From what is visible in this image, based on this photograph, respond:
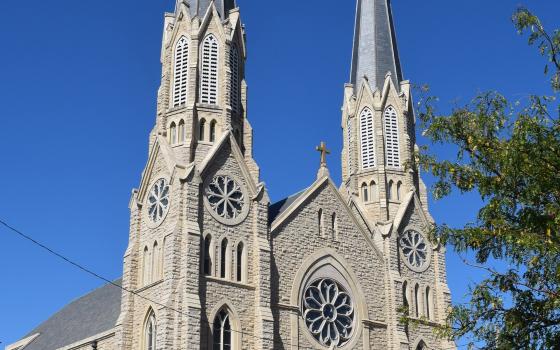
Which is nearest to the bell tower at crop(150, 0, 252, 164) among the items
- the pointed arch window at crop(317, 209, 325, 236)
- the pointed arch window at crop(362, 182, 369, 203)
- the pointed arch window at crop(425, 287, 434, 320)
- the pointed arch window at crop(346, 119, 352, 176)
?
the pointed arch window at crop(317, 209, 325, 236)

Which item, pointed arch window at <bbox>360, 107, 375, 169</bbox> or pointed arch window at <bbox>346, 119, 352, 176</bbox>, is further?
pointed arch window at <bbox>346, 119, 352, 176</bbox>

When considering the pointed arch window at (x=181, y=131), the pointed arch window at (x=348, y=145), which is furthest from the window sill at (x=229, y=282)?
the pointed arch window at (x=348, y=145)

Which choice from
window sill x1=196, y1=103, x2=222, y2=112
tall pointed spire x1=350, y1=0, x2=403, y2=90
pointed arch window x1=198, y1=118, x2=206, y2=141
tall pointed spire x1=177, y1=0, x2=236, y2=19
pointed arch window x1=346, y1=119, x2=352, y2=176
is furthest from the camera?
tall pointed spire x1=350, y1=0, x2=403, y2=90

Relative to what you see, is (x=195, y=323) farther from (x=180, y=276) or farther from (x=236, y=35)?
(x=236, y=35)

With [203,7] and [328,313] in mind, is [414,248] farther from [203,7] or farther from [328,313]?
[203,7]

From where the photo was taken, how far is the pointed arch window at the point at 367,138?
4016cm

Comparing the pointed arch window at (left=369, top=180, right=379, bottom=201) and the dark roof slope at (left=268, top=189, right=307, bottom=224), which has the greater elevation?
the pointed arch window at (left=369, top=180, right=379, bottom=201)

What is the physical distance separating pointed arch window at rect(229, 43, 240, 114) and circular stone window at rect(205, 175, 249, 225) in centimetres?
448

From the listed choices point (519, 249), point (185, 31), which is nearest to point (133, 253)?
point (185, 31)

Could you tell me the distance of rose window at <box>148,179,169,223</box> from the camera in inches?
1231

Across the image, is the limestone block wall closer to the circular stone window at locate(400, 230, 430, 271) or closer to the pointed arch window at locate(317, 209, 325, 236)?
the pointed arch window at locate(317, 209, 325, 236)

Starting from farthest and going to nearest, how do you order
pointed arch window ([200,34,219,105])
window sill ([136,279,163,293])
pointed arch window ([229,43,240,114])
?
1. pointed arch window ([229,43,240,114])
2. pointed arch window ([200,34,219,105])
3. window sill ([136,279,163,293])

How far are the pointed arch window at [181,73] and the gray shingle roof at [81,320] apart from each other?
34.6 feet

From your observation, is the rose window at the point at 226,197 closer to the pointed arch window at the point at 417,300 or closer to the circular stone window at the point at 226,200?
the circular stone window at the point at 226,200
